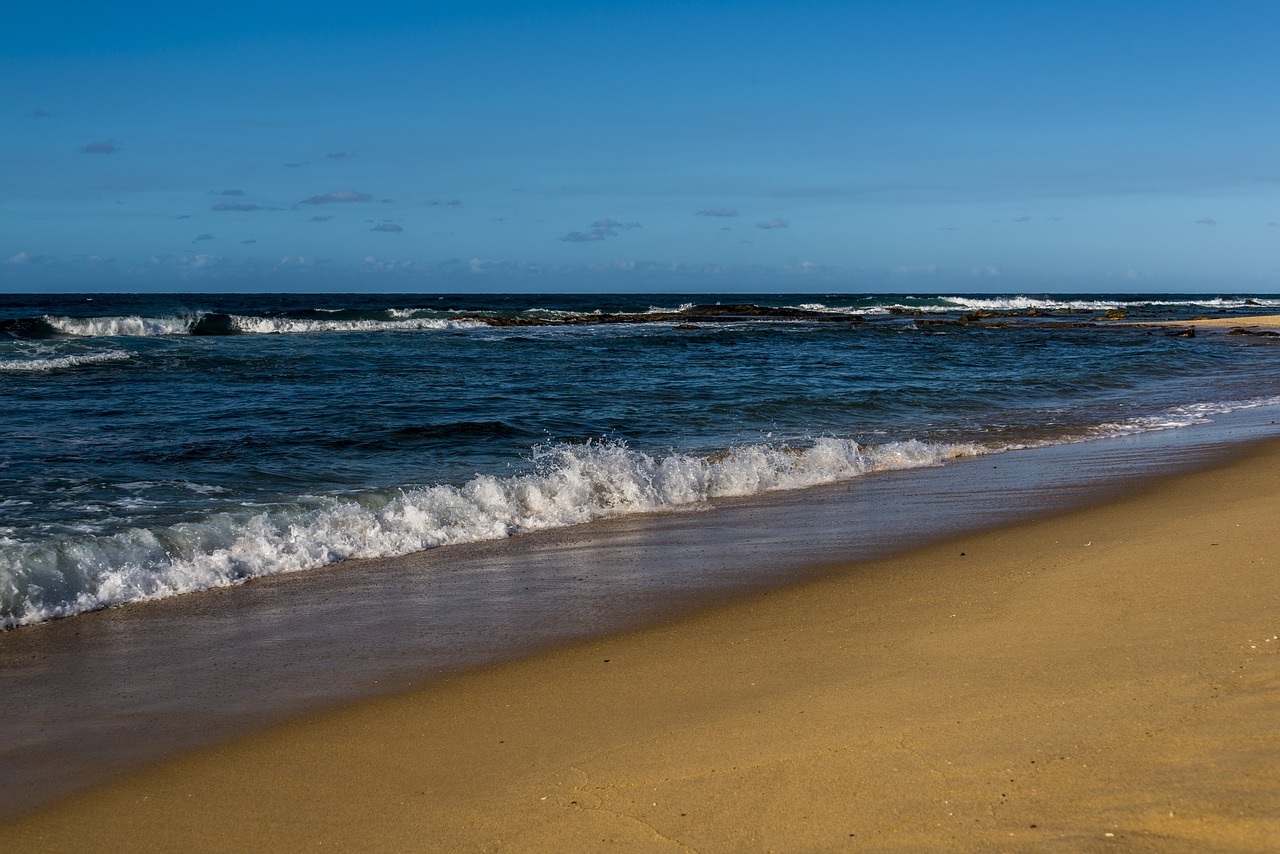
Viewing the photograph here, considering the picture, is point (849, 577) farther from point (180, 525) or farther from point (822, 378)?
point (822, 378)

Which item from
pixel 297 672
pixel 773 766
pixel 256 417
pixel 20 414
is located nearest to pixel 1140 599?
pixel 773 766

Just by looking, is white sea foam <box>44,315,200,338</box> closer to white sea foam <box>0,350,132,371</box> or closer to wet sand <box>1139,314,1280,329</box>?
white sea foam <box>0,350,132,371</box>

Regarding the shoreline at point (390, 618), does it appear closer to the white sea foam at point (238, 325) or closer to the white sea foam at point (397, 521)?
the white sea foam at point (397, 521)

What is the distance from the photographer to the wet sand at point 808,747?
8.63ft

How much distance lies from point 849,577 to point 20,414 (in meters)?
11.5

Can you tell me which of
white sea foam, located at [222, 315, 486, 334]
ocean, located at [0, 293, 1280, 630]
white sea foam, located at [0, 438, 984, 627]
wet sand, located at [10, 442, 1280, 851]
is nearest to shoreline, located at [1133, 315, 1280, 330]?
ocean, located at [0, 293, 1280, 630]

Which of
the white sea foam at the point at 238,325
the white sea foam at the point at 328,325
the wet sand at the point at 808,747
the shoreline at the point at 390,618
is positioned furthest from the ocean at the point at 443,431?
the white sea foam at the point at 328,325

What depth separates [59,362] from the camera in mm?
19594

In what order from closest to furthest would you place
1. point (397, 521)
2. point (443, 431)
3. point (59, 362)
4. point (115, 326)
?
point (397, 521)
point (443, 431)
point (59, 362)
point (115, 326)

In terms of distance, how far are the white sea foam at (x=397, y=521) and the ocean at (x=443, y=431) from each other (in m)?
0.02

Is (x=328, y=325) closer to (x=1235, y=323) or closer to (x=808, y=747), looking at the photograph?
(x=1235, y=323)

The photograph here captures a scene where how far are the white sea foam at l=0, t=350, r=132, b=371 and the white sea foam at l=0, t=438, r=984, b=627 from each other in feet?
45.7

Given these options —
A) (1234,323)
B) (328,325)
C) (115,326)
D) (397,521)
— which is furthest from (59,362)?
(1234,323)

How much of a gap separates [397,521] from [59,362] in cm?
1631
